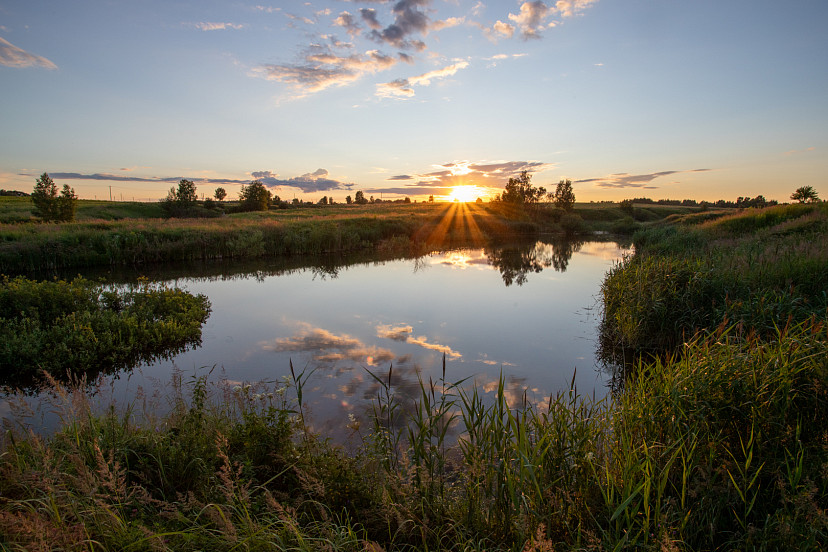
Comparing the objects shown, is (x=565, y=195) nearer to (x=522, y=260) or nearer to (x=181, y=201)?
(x=522, y=260)

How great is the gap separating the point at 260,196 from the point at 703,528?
3290 inches

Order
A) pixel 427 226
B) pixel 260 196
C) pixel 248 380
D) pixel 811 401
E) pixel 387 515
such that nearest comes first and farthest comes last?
pixel 387 515 → pixel 811 401 → pixel 248 380 → pixel 427 226 → pixel 260 196

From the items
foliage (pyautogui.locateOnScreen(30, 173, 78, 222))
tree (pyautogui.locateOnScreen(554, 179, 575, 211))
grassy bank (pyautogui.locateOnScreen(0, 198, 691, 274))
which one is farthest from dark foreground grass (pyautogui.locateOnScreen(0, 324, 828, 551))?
tree (pyautogui.locateOnScreen(554, 179, 575, 211))

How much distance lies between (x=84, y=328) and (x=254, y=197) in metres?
76.1

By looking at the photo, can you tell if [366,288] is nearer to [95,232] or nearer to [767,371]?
[767,371]

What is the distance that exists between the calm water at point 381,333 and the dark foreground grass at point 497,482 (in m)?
1.84

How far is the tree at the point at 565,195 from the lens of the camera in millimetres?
69125

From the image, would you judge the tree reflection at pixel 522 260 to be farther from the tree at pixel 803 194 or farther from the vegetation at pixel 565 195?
the vegetation at pixel 565 195

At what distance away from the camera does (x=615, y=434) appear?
404cm

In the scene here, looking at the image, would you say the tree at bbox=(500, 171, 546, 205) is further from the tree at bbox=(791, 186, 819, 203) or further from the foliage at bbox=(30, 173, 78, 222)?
the foliage at bbox=(30, 173, 78, 222)

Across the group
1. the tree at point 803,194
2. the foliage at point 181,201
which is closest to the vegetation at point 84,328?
the tree at point 803,194

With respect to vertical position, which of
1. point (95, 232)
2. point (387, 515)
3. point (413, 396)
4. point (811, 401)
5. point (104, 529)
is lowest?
point (413, 396)

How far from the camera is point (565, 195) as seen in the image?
69375 millimetres

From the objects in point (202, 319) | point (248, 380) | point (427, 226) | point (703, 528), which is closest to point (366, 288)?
point (202, 319)
